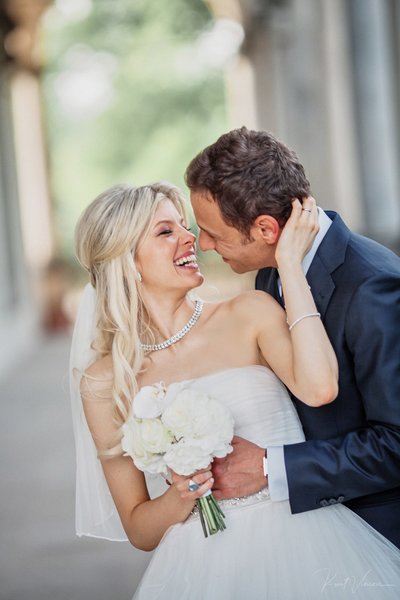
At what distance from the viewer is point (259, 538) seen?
8.52 ft

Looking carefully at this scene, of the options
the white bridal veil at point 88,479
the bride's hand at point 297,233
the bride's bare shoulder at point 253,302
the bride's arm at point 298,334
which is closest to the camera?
the bride's arm at point 298,334

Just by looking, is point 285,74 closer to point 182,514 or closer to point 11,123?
point 11,123

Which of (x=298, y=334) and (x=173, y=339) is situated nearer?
(x=298, y=334)

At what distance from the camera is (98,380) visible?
285 cm

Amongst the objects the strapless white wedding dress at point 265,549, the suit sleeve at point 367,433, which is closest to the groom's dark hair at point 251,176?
the suit sleeve at point 367,433

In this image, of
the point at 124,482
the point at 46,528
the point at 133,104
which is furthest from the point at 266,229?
the point at 133,104

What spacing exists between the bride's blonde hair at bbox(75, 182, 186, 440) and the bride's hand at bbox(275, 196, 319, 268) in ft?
1.52

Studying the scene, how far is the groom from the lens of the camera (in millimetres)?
2479

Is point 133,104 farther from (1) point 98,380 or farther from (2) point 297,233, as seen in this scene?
(2) point 297,233

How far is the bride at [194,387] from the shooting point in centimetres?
253

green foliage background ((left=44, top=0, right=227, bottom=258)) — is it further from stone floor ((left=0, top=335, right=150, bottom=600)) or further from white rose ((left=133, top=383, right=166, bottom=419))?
white rose ((left=133, top=383, right=166, bottom=419))

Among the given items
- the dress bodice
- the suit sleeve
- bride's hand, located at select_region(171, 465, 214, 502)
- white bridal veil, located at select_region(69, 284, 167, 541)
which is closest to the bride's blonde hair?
white bridal veil, located at select_region(69, 284, 167, 541)

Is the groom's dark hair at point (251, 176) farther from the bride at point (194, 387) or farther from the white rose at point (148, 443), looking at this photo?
the white rose at point (148, 443)

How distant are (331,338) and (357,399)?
0.20 meters
